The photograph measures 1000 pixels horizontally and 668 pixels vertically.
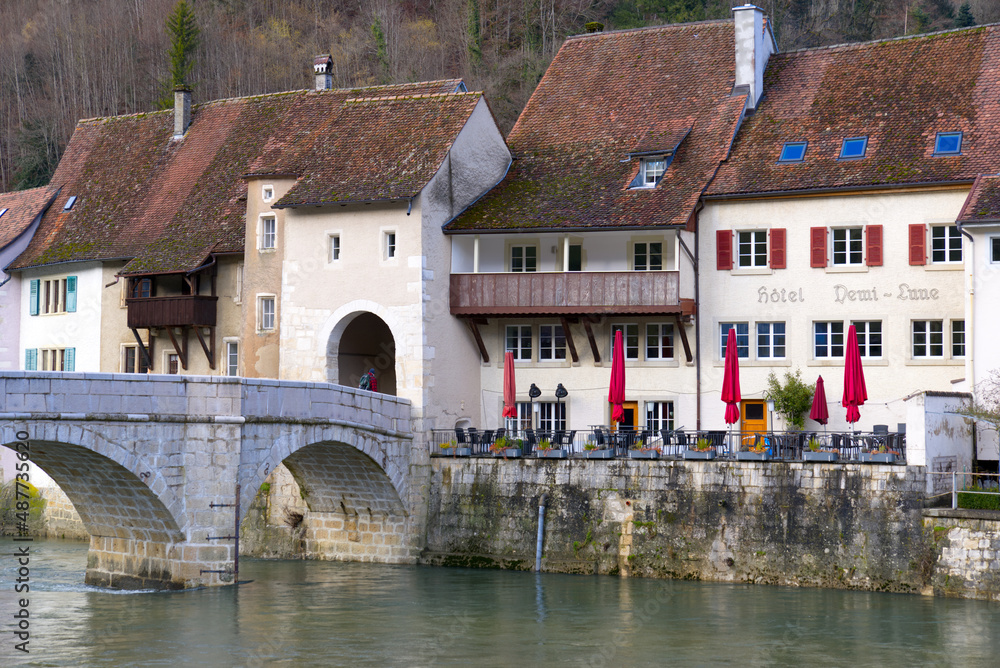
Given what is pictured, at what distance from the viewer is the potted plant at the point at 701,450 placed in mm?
33031

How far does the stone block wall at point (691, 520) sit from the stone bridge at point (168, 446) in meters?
2.81

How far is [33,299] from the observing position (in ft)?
156

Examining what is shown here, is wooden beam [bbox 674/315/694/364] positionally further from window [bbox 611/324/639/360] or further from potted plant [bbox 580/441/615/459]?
potted plant [bbox 580/441/615/459]

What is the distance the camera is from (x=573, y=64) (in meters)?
42.8

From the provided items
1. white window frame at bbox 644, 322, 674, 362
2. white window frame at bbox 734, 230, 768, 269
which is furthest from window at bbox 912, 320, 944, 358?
white window frame at bbox 644, 322, 674, 362

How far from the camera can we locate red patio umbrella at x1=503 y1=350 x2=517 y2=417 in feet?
119

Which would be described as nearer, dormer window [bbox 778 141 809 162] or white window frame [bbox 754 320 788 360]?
white window frame [bbox 754 320 788 360]

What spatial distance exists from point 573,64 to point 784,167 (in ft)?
27.8

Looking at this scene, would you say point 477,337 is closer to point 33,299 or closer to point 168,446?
point 168,446

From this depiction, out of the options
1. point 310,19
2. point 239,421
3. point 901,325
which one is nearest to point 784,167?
point 901,325

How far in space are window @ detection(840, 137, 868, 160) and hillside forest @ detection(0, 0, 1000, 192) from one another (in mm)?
21880

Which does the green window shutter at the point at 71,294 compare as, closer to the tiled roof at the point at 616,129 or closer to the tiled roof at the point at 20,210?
the tiled roof at the point at 20,210

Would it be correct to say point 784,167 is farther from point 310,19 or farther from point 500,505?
point 310,19

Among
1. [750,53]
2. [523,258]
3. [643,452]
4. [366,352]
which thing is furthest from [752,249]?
[366,352]
